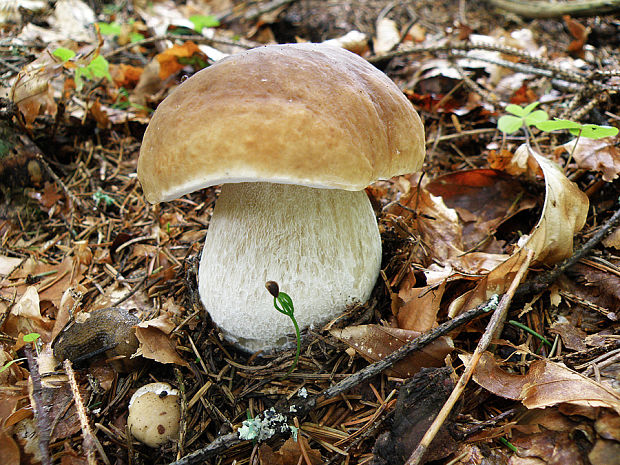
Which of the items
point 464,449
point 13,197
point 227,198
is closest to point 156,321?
point 227,198

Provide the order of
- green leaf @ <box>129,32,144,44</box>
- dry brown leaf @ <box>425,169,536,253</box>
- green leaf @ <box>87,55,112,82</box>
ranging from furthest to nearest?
green leaf @ <box>129,32,144,44</box> < green leaf @ <box>87,55,112,82</box> < dry brown leaf @ <box>425,169,536,253</box>

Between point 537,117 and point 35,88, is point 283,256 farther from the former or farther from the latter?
point 35,88

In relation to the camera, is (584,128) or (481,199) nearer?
(584,128)

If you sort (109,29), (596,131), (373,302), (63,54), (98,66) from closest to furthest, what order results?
(373,302), (596,131), (63,54), (98,66), (109,29)

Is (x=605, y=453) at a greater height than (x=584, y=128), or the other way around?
(x=584, y=128)

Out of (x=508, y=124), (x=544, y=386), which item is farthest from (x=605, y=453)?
(x=508, y=124)

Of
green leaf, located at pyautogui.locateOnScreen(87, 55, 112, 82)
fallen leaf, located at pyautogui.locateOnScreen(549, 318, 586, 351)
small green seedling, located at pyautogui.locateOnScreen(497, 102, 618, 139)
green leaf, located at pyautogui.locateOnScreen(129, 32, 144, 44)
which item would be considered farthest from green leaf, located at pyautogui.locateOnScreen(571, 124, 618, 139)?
green leaf, located at pyautogui.locateOnScreen(129, 32, 144, 44)

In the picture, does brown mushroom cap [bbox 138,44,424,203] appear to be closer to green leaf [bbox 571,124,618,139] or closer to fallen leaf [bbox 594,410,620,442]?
fallen leaf [bbox 594,410,620,442]
